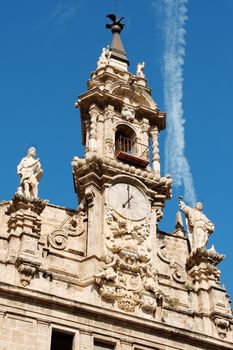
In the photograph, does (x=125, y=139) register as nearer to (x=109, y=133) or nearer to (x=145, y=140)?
(x=145, y=140)

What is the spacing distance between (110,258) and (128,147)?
271 inches

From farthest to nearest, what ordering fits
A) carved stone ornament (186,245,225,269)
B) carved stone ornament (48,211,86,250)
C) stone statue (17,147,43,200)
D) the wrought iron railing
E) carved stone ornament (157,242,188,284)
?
1. the wrought iron railing
2. carved stone ornament (186,245,225,269)
3. carved stone ornament (157,242,188,284)
4. stone statue (17,147,43,200)
5. carved stone ornament (48,211,86,250)

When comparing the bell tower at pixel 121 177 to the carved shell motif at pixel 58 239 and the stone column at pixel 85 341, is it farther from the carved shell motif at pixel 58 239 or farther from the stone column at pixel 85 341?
the stone column at pixel 85 341

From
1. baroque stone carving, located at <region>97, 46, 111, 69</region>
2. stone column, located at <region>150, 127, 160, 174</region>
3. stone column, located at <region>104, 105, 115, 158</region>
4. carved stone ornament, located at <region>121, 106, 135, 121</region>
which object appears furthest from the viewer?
baroque stone carving, located at <region>97, 46, 111, 69</region>

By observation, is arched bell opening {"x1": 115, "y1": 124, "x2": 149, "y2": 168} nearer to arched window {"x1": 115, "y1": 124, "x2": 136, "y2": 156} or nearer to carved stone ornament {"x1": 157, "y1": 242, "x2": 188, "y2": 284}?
arched window {"x1": 115, "y1": 124, "x2": 136, "y2": 156}

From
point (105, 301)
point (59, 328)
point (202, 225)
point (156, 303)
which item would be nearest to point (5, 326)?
point (59, 328)

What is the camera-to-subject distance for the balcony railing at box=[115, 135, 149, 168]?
32.4 metres

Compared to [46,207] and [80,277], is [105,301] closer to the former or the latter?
[80,277]

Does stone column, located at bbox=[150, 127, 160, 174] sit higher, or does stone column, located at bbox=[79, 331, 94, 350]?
stone column, located at bbox=[150, 127, 160, 174]

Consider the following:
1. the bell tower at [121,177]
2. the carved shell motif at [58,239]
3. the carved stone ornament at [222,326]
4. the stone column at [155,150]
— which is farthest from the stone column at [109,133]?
the carved stone ornament at [222,326]

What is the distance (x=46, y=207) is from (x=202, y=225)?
603cm

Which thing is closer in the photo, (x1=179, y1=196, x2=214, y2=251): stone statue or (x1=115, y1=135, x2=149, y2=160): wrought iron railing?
(x1=179, y1=196, x2=214, y2=251): stone statue

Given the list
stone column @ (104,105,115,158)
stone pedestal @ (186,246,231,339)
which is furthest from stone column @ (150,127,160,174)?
stone pedestal @ (186,246,231,339)

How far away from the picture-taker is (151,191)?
31500 mm
